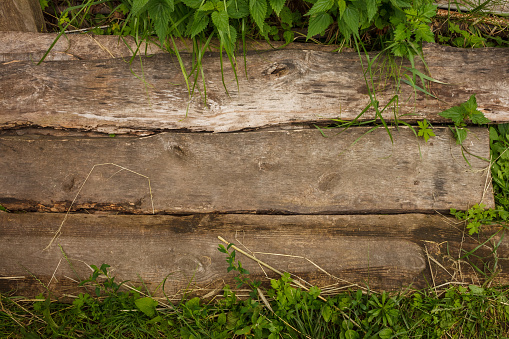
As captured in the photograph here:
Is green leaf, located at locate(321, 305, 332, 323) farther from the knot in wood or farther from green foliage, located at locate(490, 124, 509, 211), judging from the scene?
the knot in wood

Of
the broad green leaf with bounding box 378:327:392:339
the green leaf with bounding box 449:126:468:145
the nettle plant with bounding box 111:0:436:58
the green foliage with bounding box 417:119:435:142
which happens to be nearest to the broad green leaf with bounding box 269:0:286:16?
the nettle plant with bounding box 111:0:436:58

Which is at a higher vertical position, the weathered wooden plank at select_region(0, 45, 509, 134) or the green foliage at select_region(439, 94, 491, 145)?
the weathered wooden plank at select_region(0, 45, 509, 134)

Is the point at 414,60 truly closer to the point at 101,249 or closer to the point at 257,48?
the point at 257,48

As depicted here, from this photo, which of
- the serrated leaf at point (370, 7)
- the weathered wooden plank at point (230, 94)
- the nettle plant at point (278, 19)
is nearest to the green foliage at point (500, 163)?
the weathered wooden plank at point (230, 94)

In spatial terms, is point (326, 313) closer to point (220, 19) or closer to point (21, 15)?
point (220, 19)

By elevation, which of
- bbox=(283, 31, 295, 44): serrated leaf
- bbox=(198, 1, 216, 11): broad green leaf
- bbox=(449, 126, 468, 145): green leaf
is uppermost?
bbox=(198, 1, 216, 11): broad green leaf

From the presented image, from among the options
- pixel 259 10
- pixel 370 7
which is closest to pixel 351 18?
pixel 370 7

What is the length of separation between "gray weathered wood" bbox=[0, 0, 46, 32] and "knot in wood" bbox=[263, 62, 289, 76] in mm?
1868

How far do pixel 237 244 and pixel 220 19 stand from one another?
1476mm

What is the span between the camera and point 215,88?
229 cm

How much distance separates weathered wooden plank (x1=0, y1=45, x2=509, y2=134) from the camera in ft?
7.49

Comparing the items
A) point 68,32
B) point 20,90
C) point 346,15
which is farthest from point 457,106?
point 20,90

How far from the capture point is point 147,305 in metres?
2.15

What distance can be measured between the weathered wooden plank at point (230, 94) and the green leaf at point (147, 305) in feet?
3.93
